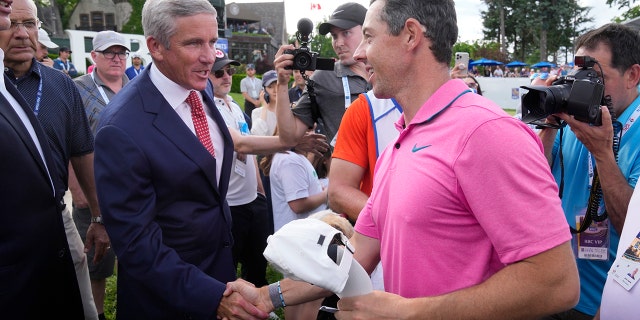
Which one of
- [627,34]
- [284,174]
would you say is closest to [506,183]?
[627,34]

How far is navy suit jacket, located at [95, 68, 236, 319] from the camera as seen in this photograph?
207 centimetres

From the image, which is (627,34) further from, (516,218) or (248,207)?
(248,207)

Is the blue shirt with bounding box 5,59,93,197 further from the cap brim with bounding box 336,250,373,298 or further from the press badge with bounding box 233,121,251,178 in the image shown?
the cap brim with bounding box 336,250,373,298

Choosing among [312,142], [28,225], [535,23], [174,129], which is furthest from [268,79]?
[535,23]

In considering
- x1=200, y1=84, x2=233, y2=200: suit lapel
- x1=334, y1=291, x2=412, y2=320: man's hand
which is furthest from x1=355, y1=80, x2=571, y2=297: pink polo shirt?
x1=200, y1=84, x2=233, y2=200: suit lapel

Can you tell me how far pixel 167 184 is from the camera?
7.09 ft

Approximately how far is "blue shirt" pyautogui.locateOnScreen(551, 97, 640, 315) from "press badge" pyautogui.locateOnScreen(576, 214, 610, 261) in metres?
0.03

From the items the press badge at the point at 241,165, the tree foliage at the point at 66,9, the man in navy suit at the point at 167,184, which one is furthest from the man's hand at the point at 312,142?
the tree foliage at the point at 66,9

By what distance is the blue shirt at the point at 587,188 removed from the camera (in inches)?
89.7

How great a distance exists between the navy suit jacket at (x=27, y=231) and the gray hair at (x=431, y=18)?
63.8 inches

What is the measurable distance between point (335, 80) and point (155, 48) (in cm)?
→ 125

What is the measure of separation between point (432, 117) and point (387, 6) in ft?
1.33

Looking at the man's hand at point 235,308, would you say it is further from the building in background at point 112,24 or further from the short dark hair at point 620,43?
the building in background at point 112,24

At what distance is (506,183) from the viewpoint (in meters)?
1.27
